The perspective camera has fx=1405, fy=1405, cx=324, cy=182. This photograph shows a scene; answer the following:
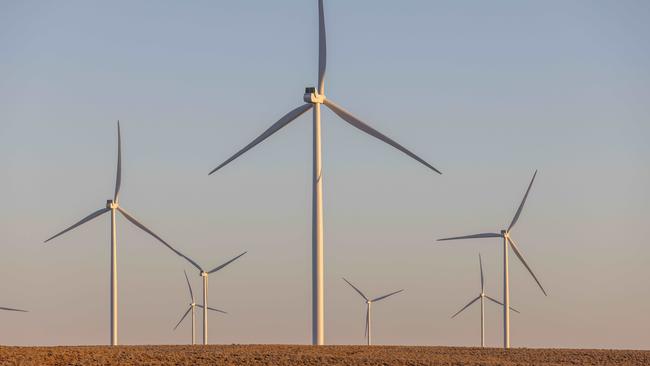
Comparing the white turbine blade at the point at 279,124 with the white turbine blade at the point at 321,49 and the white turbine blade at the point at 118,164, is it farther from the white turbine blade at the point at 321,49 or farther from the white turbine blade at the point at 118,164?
the white turbine blade at the point at 118,164

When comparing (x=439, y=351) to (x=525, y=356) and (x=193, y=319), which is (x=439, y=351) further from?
(x=193, y=319)

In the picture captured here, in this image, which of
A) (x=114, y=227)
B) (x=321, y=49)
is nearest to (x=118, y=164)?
(x=114, y=227)

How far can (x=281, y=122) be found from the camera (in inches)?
3418

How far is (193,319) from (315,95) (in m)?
65.0

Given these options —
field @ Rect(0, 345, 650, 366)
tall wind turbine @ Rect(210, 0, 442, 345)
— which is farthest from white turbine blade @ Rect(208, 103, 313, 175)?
field @ Rect(0, 345, 650, 366)

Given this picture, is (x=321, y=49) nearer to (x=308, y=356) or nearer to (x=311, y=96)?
(x=311, y=96)

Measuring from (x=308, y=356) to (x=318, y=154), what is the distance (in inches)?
497

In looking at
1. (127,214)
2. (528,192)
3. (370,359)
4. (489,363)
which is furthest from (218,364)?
(528,192)

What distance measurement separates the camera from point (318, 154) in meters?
81.4

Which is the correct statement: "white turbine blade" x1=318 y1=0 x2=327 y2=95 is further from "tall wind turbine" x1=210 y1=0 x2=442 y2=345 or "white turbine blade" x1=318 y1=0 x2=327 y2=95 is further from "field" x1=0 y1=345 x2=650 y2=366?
"field" x1=0 y1=345 x2=650 y2=366

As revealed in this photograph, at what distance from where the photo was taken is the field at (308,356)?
72562 millimetres

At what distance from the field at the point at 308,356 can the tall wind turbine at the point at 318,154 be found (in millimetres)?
2443

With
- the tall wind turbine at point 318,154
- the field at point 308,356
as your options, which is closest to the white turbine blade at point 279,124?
A: the tall wind turbine at point 318,154

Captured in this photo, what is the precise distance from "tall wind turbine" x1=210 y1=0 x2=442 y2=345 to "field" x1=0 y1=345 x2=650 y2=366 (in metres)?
2.44
